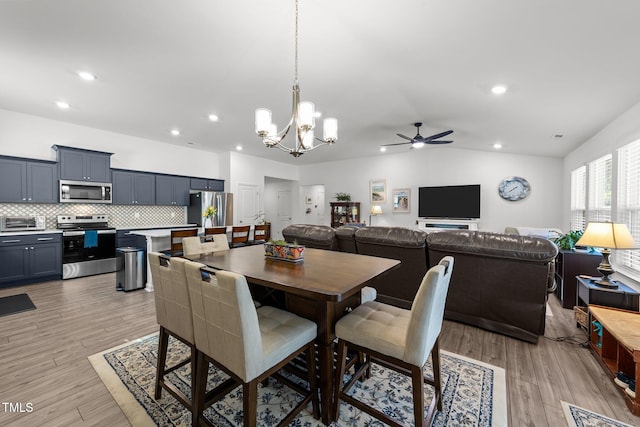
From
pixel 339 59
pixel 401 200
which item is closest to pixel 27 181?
pixel 339 59

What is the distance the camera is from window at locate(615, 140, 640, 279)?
9.50 feet

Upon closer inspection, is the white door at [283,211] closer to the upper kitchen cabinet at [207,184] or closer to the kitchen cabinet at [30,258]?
the upper kitchen cabinet at [207,184]

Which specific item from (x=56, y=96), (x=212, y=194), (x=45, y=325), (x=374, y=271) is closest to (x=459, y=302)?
(x=374, y=271)

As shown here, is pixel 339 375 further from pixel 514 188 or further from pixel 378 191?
pixel 378 191

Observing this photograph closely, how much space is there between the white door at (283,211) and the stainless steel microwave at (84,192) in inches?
217

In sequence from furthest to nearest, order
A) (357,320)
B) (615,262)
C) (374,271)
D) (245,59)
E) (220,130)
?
(220,130) → (615,262) → (245,59) → (374,271) → (357,320)

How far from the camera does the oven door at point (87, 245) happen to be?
180 inches

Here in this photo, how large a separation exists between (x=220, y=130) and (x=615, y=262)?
21.0 ft

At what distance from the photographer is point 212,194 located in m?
6.38

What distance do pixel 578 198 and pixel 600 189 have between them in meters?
1.34

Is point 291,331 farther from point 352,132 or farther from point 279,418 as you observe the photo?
point 352,132

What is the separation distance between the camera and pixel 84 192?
4.89 metres


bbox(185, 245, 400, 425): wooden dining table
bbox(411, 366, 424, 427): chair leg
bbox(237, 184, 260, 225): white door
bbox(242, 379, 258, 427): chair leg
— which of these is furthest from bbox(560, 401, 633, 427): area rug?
bbox(237, 184, 260, 225): white door

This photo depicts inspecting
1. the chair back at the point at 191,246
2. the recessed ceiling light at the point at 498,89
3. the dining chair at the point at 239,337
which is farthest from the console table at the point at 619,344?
the chair back at the point at 191,246
